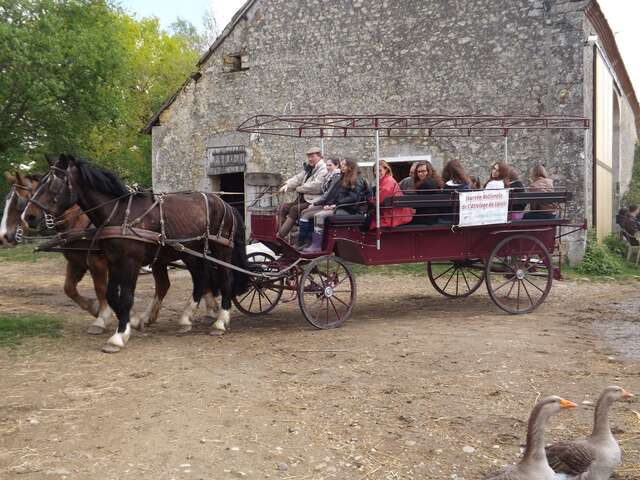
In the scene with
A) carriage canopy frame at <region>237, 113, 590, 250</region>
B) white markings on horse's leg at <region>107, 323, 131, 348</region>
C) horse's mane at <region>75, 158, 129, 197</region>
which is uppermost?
carriage canopy frame at <region>237, 113, 590, 250</region>

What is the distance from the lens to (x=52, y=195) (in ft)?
21.6

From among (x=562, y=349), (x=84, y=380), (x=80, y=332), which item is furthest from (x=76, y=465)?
(x=562, y=349)

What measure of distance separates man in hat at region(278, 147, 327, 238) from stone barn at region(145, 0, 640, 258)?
4.66 m

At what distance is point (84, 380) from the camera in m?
5.45

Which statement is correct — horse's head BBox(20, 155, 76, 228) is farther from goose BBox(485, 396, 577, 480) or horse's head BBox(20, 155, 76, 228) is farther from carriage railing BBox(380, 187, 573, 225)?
goose BBox(485, 396, 577, 480)

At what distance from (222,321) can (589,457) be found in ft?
15.9

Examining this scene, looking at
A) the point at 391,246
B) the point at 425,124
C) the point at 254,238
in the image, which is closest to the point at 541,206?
the point at 391,246

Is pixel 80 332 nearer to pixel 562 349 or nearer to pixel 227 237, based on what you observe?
pixel 227 237

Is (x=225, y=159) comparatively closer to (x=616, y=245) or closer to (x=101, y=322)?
(x=101, y=322)

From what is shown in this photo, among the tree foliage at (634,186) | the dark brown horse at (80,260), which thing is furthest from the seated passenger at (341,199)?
the tree foliage at (634,186)

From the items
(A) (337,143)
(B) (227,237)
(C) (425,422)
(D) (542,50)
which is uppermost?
(D) (542,50)

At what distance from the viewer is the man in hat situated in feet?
25.9

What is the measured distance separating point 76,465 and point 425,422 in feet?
7.30

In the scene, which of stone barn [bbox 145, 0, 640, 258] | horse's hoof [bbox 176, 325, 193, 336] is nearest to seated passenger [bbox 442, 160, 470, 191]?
stone barn [bbox 145, 0, 640, 258]
